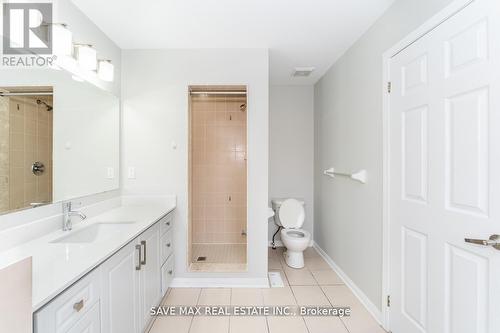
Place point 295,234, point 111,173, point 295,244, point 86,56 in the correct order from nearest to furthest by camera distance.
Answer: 1. point 86,56
2. point 111,173
3. point 295,244
4. point 295,234

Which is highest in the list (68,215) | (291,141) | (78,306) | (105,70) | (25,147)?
(105,70)

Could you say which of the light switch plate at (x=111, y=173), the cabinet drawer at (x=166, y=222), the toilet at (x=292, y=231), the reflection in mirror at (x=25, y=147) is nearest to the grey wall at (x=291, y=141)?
the toilet at (x=292, y=231)

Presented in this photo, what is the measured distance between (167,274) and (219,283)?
56 centimetres

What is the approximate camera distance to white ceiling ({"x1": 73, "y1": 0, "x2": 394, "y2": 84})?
6.15 feet

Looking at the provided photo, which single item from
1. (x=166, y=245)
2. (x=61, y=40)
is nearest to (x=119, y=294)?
(x=166, y=245)

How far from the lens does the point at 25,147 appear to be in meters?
1.47

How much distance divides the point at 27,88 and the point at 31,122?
0.21 m

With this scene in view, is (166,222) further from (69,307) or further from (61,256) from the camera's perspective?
(69,307)

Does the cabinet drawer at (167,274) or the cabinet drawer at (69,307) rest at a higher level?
the cabinet drawer at (69,307)

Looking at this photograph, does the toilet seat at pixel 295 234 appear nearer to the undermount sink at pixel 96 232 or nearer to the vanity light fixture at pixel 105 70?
the undermount sink at pixel 96 232

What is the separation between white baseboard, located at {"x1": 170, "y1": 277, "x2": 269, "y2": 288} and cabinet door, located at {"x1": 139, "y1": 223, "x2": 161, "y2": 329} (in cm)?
45

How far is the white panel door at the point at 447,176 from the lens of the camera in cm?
114

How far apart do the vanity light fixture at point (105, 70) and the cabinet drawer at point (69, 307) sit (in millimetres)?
1723

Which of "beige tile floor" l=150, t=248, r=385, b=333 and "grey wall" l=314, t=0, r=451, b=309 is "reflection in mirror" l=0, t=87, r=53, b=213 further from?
"grey wall" l=314, t=0, r=451, b=309
